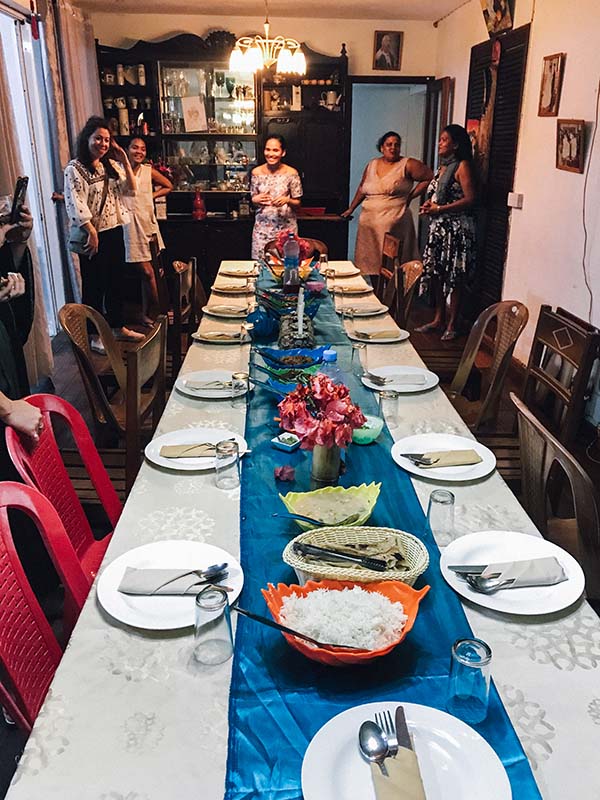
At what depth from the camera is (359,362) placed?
7.55 ft

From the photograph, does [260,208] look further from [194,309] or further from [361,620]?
[361,620]

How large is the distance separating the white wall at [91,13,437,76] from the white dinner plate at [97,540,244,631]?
19.8 feet

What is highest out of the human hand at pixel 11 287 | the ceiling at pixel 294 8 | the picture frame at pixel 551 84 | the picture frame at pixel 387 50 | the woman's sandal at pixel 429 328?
the ceiling at pixel 294 8

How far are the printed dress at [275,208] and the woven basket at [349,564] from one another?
4361 mm

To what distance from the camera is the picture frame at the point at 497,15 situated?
4457 millimetres

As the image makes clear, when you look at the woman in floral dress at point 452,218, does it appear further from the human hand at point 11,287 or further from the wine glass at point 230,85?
the human hand at point 11,287

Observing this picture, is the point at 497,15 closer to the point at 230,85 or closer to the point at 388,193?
the point at 388,193

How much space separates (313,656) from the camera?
1.00 metres

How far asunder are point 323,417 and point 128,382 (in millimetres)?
817

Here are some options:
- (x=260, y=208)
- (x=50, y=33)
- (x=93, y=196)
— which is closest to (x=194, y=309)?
(x=93, y=196)

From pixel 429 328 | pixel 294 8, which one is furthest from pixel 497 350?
pixel 294 8

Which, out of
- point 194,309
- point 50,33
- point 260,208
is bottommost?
point 194,309

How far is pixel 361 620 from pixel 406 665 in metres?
0.10

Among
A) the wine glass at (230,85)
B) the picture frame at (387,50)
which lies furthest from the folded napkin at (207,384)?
the picture frame at (387,50)
